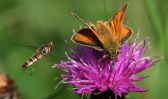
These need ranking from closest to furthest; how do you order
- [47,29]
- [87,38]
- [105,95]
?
[87,38] → [105,95] → [47,29]

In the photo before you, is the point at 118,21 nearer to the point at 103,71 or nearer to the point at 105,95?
the point at 103,71

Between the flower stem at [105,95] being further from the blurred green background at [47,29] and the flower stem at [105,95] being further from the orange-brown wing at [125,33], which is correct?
the blurred green background at [47,29]

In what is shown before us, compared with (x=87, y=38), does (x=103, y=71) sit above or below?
below

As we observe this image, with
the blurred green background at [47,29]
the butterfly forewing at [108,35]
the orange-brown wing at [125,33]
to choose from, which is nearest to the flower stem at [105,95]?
the butterfly forewing at [108,35]

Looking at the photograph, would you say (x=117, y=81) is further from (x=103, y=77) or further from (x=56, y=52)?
(x=56, y=52)

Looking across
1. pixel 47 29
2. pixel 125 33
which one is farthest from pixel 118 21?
pixel 47 29

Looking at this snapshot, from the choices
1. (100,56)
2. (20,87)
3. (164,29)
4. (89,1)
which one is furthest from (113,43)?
(89,1)
